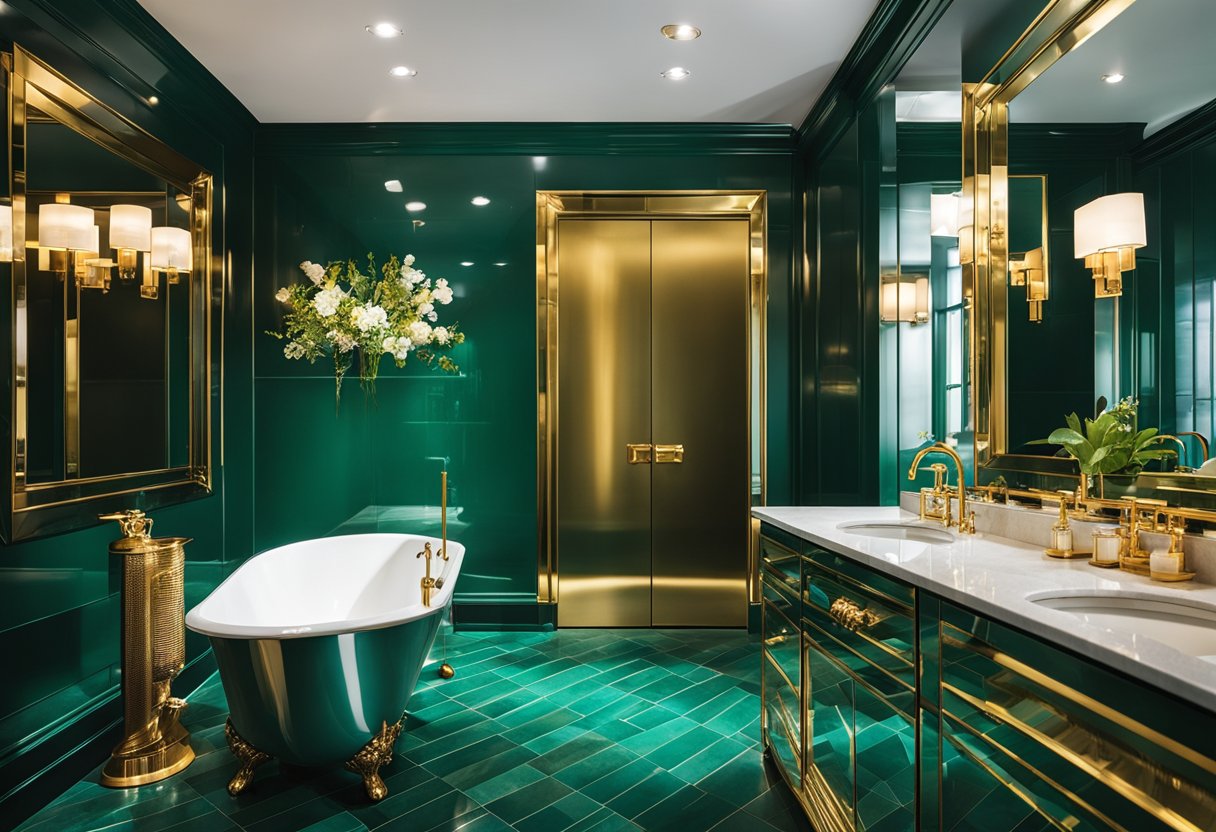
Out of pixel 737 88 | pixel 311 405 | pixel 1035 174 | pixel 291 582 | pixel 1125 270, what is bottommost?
pixel 291 582

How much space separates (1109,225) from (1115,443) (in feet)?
1.65

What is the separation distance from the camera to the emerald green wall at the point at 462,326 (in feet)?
13.2

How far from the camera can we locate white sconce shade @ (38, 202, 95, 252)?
230cm

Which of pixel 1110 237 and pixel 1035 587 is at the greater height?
pixel 1110 237

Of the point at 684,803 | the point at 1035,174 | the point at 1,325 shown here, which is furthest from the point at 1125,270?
the point at 1,325

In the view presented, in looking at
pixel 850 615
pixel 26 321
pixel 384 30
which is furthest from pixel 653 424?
pixel 26 321

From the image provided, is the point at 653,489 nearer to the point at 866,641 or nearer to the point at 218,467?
the point at 218,467

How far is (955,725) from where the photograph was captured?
129 cm

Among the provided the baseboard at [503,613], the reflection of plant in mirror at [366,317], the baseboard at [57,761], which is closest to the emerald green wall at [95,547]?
the baseboard at [57,761]

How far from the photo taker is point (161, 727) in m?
2.53

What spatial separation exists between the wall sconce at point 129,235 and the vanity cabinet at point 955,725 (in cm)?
257

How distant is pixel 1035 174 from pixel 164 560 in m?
3.03

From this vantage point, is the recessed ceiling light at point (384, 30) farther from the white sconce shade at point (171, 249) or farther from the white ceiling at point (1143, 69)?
the white ceiling at point (1143, 69)

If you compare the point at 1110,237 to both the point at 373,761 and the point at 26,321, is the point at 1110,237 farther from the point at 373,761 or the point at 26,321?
the point at 26,321
